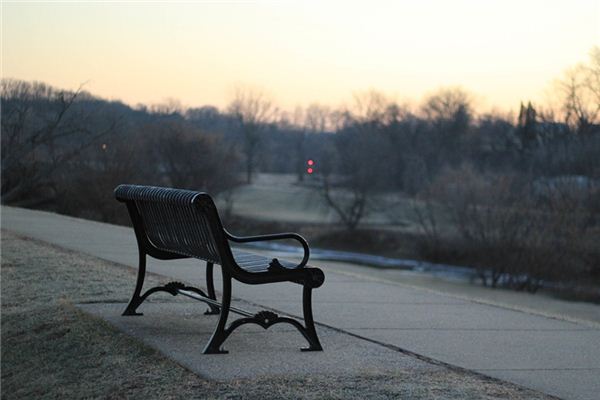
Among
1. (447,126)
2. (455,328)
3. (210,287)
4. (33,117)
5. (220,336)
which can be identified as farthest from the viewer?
(447,126)

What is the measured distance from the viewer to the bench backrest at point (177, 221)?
6.79m

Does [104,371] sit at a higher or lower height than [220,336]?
lower

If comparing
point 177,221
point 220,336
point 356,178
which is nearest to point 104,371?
point 220,336

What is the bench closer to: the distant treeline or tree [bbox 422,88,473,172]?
the distant treeline

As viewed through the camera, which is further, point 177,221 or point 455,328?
point 455,328

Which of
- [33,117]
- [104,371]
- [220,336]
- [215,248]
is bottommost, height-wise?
[104,371]

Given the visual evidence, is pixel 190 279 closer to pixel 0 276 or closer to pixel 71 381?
pixel 0 276

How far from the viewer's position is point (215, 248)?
6953mm

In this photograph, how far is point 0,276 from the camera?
441 inches

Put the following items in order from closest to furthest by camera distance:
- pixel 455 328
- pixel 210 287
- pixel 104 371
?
1. pixel 104 371
2. pixel 210 287
3. pixel 455 328

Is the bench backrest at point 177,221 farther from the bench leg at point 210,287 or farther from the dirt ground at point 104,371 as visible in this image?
the dirt ground at point 104,371

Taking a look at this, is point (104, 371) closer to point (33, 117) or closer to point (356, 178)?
point (33, 117)

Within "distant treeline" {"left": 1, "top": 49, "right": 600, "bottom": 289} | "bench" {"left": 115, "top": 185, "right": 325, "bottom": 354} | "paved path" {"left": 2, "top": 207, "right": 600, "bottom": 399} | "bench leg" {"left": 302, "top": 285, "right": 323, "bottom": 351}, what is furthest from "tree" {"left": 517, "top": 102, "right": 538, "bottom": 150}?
"bench leg" {"left": 302, "top": 285, "right": 323, "bottom": 351}

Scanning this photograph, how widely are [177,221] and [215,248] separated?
0.74 meters
